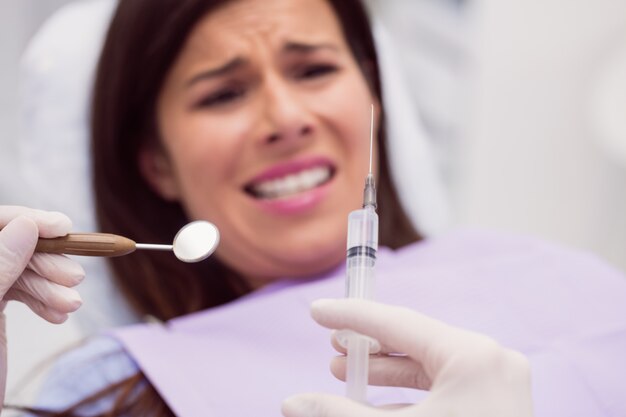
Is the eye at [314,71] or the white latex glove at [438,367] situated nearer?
the white latex glove at [438,367]

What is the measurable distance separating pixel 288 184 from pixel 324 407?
1.85 feet

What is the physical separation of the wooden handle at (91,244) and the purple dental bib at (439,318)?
264 millimetres

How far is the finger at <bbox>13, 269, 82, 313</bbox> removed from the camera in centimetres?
72

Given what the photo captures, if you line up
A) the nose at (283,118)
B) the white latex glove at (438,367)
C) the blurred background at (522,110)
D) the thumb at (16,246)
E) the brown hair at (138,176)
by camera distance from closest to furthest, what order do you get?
the white latex glove at (438,367)
the thumb at (16,246)
the nose at (283,118)
the brown hair at (138,176)
the blurred background at (522,110)

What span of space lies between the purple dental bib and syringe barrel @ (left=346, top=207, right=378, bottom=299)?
0.23 m

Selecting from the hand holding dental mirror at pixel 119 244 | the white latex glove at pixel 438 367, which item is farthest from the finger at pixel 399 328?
the hand holding dental mirror at pixel 119 244

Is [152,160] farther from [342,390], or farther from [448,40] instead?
[448,40]

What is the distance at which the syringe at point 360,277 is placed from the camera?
606 mm

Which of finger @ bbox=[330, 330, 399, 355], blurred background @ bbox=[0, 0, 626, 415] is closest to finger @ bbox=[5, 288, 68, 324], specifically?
finger @ bbox=[330, 330, 399, 355]

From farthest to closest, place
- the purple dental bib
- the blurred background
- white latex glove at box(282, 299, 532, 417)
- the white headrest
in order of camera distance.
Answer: the blurred background < the white headrest < the purple dental bib < white latex glove at box(282, 299, 532, 417)

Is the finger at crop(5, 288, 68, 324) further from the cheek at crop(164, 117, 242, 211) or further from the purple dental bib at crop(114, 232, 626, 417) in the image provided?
the cheek at crop(164, 117, 242, 211)

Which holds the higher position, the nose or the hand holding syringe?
the nose

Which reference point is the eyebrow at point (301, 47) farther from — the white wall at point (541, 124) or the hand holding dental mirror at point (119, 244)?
the white wall at point (541, 124)

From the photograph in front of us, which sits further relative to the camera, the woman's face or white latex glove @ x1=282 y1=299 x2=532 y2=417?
the woman's face
